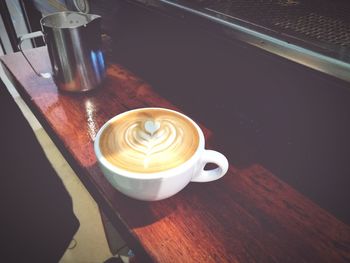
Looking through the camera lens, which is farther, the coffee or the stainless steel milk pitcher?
the stainless steel milk pitcher

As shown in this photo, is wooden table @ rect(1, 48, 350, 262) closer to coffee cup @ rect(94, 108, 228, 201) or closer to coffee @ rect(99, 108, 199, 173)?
coffee cup @ rect(94, 108, 228, 201)

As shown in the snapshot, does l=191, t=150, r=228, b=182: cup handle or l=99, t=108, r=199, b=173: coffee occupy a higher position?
l=99, t=108, r=199, b=173: coffee

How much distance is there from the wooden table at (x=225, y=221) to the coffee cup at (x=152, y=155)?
8cm

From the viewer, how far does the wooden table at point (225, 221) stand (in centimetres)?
75

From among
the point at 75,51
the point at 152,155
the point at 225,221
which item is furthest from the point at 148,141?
the point at 75,51

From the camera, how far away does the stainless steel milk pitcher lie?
3.84ft

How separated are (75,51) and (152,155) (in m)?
0.74

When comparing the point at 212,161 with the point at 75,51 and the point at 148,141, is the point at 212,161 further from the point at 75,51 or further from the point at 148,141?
the point at 75,51

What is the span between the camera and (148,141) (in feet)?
2.55

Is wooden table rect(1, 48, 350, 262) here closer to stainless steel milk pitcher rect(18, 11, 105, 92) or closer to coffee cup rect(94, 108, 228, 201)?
coffee cup rect(94, 108, 228, 201)

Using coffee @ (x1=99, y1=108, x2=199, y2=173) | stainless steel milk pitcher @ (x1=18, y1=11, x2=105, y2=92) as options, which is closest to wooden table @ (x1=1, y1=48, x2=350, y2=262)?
coffee @ (x1=99, y1=108, x2=199, y2=173)

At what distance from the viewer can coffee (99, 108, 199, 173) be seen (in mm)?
716

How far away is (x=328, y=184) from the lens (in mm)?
842

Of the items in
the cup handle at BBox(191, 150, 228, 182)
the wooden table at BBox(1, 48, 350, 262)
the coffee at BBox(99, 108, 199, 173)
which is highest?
the coffee at BBox(99, 108, 199, 173)
